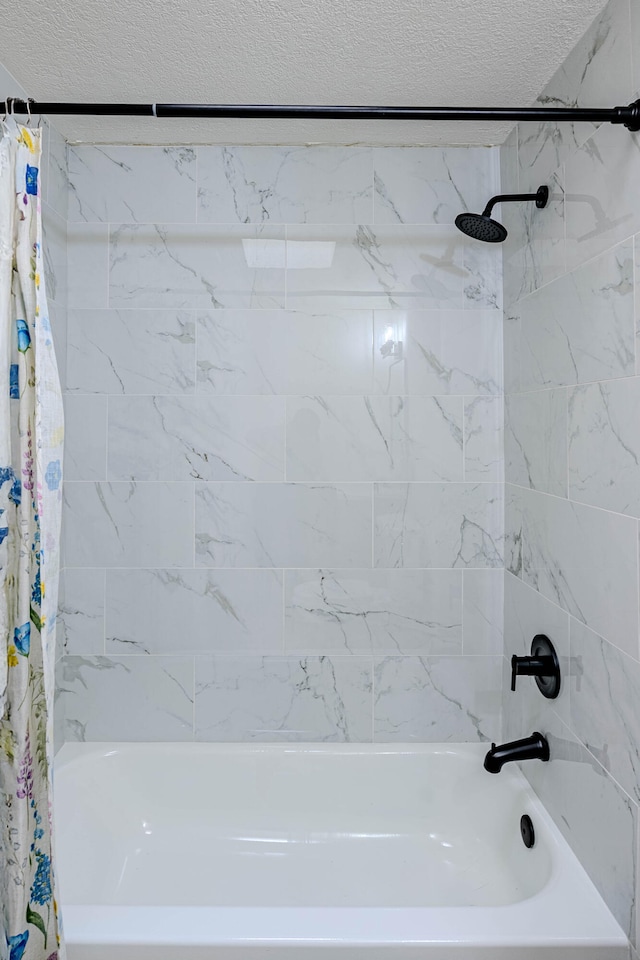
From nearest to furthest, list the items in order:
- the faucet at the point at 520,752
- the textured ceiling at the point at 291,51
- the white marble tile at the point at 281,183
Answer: the textured ceiling at the point at 291,51, the faucet at the point at 520,752, the white marble tile at the point at 281,183

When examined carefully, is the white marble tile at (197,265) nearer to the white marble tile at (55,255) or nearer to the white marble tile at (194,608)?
the white marble tile at (55,255)

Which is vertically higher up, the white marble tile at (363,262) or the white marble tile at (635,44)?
the white marble tile at (635,44)

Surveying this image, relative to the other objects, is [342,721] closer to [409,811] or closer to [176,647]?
[409,811]

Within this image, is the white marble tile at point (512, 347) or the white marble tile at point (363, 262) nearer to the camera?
the white marble tile at point (512, 347)

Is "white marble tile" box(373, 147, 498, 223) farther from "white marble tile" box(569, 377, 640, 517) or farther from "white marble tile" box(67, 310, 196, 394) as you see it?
"white marble tile" box(569, 377, 640, 517)

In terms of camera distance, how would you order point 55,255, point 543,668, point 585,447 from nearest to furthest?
point 585,447
point 543,668
point 55,255

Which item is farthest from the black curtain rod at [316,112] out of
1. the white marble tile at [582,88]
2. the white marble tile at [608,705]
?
the white marble tile at [608,705]

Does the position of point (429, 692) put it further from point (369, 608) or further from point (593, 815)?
point (593, 815)

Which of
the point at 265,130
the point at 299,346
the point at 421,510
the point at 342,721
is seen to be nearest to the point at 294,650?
the point at 342,721

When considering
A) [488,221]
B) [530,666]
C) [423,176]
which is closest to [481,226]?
[488,221]

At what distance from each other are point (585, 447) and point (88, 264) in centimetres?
162

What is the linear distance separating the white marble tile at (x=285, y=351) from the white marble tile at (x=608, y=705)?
1.03 m

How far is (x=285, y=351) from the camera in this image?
2033 mm

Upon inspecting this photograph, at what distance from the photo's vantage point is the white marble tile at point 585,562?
4.11ft
